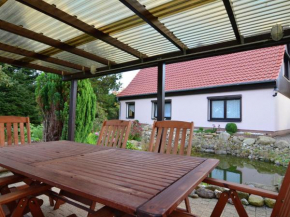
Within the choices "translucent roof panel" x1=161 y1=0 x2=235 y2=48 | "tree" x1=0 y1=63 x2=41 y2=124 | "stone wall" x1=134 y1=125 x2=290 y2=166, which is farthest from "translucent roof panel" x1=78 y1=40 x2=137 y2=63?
"tree" x1=0 y1=63 x2=41 y2=124

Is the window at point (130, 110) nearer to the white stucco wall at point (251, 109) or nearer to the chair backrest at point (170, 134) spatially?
the white stucco wall at point (251, 109)

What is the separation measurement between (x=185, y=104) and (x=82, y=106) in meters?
5.45

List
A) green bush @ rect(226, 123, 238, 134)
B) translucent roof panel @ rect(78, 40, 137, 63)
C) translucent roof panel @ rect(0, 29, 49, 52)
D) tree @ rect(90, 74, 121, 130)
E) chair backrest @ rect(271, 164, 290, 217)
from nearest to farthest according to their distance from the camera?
chair backrest @ rect(271, 164, 290, 217), translucent roof panel @ rect(0, 29, 49, 52), translucent roof panel @ rect(78, 40, 137, 63), green bush @ rect(226, 123, 238, 134), tree @ rect(90, 74, 121, 130)

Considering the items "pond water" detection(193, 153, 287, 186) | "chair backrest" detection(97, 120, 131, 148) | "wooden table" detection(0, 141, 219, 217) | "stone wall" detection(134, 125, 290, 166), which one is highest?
"chair backrest" detection(97, 120, 131, 148)

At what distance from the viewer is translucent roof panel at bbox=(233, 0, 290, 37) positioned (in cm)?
179

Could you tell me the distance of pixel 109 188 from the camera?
0.91m

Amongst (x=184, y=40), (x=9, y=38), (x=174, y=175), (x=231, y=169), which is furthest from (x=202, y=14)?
(x=231, y=169)

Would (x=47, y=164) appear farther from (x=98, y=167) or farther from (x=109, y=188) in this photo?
(x=109, y=188)

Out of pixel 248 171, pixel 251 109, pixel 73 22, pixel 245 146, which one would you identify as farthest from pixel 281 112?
pixel 73 22

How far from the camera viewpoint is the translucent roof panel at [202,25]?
1942 mm

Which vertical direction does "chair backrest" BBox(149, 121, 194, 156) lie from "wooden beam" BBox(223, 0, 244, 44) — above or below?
below

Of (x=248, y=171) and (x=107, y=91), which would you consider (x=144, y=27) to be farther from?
(x=107, y=91)

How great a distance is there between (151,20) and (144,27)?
0.25 meters

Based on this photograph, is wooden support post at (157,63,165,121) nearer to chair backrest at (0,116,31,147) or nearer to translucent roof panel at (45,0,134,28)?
translucent roof panel at (45,0,134,28)
